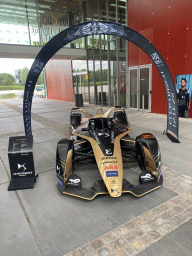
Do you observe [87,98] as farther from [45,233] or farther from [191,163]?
[45,233]

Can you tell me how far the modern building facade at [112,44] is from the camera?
9102mm

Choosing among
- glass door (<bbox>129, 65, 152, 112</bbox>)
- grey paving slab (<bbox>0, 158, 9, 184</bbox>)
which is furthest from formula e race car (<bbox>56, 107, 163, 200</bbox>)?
glass door (<bbox>129, 65, 152, 112</bbox>)

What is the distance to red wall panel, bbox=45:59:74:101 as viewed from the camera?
65.7 ft

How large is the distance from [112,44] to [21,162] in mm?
11972

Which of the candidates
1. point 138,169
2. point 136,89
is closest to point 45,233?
point 138,169

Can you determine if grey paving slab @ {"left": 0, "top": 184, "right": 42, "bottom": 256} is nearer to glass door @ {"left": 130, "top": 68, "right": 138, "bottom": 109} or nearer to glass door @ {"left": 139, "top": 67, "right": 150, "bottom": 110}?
glass door @ {"left": 139, "top": 67, "right": 150, "bottom": 110}

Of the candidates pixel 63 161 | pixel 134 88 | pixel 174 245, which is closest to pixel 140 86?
pixel 134 88

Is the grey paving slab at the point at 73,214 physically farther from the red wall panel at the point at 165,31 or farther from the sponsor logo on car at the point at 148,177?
the red wall panel at the point at 165,31

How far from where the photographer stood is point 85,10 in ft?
50.6

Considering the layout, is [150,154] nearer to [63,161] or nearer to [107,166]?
[107,166]

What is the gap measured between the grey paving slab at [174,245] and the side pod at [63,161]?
1.71 metres

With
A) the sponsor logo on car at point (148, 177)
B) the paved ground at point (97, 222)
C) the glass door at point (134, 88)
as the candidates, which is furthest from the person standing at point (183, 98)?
the sponsor logo on car at point (148, 177)

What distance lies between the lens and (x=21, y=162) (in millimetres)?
3725

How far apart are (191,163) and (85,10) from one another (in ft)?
50.8
